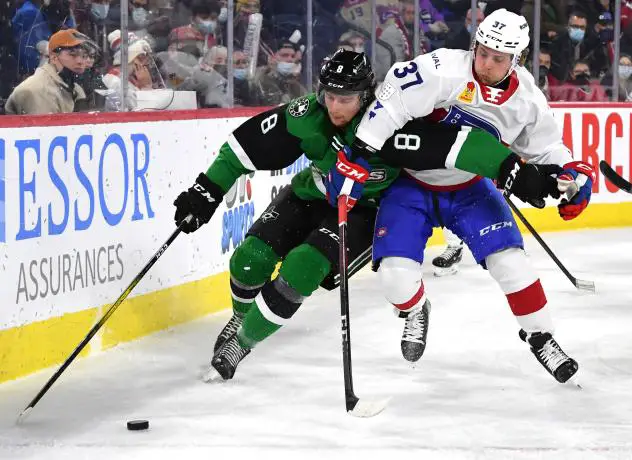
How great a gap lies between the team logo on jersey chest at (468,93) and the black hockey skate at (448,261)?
317cm

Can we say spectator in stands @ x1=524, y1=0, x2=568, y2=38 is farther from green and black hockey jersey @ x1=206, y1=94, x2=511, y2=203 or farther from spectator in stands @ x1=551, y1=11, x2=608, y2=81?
green and black hockey jersey @ x1=206, y1=94, x2=511, y2=203

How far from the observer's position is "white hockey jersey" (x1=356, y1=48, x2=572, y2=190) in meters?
4.44

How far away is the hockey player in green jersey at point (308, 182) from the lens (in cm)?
450

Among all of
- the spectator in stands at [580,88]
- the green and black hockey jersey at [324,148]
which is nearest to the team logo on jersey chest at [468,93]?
the green and black hockey jersey at [324,148]

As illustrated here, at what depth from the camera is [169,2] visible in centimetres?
668

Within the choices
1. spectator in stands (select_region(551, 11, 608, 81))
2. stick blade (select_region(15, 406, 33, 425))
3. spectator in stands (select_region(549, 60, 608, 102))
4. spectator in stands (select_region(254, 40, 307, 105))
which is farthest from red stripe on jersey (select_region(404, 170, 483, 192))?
spectator in stands (select_region(551, 11, 608, 81))

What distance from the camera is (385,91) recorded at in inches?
175

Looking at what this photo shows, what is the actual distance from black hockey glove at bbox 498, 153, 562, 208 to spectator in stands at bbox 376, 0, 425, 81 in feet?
15.2

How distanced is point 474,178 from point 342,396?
2.92 ft

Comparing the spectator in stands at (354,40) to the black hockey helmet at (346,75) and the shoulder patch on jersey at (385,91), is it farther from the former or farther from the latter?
the shoulder patch on jersey at (385,91)

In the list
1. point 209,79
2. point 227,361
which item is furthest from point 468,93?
point 209,79

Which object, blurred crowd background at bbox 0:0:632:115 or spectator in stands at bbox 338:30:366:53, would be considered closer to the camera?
blurred crowd background at bbox 0:0:632:115

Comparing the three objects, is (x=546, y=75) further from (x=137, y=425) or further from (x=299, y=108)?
(x=137, y=425)

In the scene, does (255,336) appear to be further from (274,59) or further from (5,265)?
(274,59)
